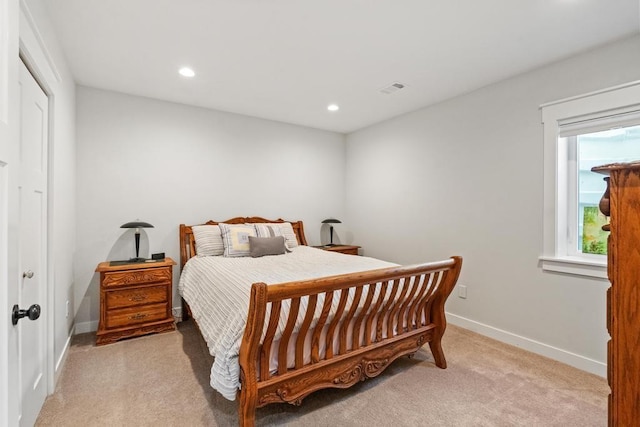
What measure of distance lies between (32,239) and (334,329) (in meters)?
1.88

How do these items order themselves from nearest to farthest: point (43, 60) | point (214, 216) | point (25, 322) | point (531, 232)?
point (25, 322)
point (43, 60)
point (531, 232)
point (214, 216)

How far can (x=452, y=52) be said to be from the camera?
2.37m

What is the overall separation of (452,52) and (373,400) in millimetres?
2649

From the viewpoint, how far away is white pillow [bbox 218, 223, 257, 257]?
3.31 m

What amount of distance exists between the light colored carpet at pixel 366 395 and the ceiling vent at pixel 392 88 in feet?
8.41

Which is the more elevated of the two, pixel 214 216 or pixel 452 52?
pixel 452 52

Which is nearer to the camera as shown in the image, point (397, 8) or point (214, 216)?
point (397, 8)

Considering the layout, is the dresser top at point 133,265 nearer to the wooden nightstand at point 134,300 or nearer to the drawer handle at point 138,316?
the wooden nightstand at point 134,300

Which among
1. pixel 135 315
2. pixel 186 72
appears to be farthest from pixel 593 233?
pixel 135 315

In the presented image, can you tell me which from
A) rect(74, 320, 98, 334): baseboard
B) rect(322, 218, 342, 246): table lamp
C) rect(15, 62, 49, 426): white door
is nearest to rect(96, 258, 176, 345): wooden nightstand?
rect(74, 320, 98, 334): baseboard

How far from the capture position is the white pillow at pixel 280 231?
12.0 ft

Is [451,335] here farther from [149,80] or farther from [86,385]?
[149,80]

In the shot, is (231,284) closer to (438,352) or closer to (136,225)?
(136,225)

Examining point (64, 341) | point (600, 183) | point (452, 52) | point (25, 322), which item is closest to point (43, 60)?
point (25, 322)
